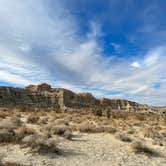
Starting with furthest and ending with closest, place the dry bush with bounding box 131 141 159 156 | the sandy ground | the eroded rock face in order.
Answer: the eroded rock face → the dry bush with bounding box 131 141 159 156 → the sandy ground

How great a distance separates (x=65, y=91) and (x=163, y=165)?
12770cm

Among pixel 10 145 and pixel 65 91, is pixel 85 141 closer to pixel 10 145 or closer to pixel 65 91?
pixel 10 145

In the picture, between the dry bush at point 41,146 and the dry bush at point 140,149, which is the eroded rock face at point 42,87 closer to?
the dry bush at point 140,149

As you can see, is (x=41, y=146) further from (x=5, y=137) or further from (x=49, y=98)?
(x=49, y=98)

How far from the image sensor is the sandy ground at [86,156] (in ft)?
33.0

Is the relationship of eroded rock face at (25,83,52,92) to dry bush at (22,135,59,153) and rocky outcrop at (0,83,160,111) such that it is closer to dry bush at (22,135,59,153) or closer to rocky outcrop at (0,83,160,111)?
rocky outcrop at (0,83,160,111)

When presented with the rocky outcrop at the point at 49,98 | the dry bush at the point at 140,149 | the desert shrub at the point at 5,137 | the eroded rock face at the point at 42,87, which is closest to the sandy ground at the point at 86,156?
the dry bush at the point at 140,149

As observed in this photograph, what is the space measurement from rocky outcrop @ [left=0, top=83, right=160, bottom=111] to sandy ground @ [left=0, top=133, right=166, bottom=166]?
206 feet

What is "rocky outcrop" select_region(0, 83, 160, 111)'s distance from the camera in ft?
326

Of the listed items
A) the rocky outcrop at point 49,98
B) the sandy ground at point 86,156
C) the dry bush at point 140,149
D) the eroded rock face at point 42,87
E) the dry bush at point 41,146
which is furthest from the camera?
the eroded rock face at point 42,87

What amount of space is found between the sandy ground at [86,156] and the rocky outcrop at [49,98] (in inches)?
2475

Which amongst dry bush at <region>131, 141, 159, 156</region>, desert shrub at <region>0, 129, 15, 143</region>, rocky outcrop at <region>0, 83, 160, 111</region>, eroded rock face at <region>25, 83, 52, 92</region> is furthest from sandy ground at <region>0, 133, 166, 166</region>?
eroded rock face at <region>25, 83, 52, 92</region>

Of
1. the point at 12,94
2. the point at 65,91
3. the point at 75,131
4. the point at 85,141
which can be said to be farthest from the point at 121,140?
the point at 65,91

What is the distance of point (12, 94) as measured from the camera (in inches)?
4087
